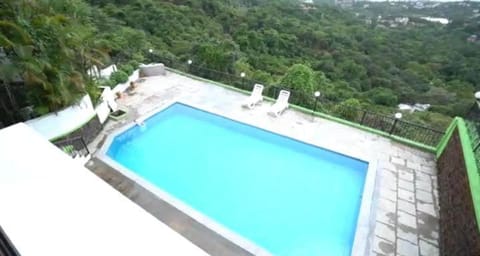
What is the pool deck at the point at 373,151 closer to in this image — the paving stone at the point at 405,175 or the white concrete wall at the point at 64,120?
the paving stone at the point at 405,175

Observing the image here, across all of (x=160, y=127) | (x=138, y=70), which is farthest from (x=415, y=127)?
(x=138, y=70)

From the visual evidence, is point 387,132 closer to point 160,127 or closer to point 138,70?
point 160,127

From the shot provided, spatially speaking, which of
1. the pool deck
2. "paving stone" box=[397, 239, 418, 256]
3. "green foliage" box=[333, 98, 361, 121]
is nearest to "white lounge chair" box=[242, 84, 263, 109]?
the pool deck

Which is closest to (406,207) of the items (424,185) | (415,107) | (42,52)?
(424,185)

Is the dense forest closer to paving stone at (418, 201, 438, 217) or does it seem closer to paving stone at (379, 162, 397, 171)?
paving stone at (379, 162, 397, 171)

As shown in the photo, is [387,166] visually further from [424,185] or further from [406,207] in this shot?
[406,207]

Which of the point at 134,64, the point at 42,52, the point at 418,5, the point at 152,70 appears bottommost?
the point at 152,70

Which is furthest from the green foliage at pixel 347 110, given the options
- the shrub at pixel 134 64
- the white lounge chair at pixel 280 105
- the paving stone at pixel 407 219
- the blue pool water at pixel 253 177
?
the shrub at pixel 134 64
